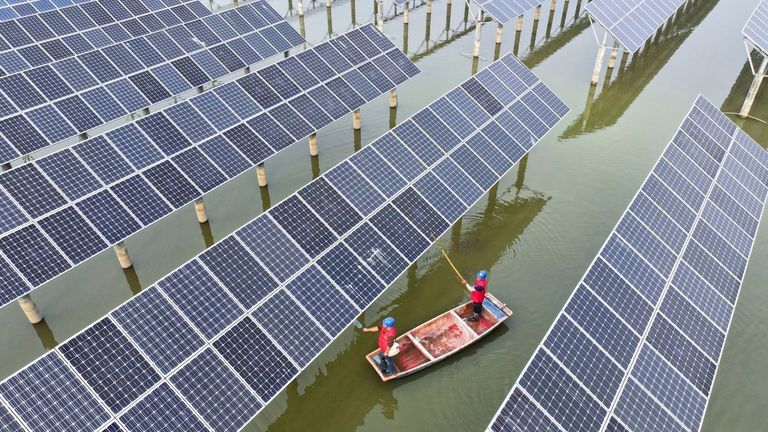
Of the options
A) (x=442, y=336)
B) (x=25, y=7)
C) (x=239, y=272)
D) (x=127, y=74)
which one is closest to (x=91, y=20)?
(x=25, y=7)

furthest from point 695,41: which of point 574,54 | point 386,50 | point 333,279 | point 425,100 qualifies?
point 333,279

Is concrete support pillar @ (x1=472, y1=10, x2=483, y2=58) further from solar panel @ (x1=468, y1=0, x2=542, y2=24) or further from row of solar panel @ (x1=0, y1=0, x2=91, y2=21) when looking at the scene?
row of solar panel @ (x1=0, y1=0, x2=91, y2=21)

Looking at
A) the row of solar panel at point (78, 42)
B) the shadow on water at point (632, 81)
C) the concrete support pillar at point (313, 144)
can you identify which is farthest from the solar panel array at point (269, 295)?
the row of solar panel at point (78, 42)

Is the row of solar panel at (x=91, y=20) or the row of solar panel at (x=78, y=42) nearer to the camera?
the row of solar panel at (x=78, y=42)

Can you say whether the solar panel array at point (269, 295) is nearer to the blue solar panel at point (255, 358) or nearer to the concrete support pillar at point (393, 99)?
the blue solar panel at point (255, 358)

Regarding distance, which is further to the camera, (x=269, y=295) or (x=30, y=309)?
(x=30, y=309)

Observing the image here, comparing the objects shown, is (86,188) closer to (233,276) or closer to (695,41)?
(233,276)

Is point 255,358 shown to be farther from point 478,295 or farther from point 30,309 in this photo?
point 30,309
